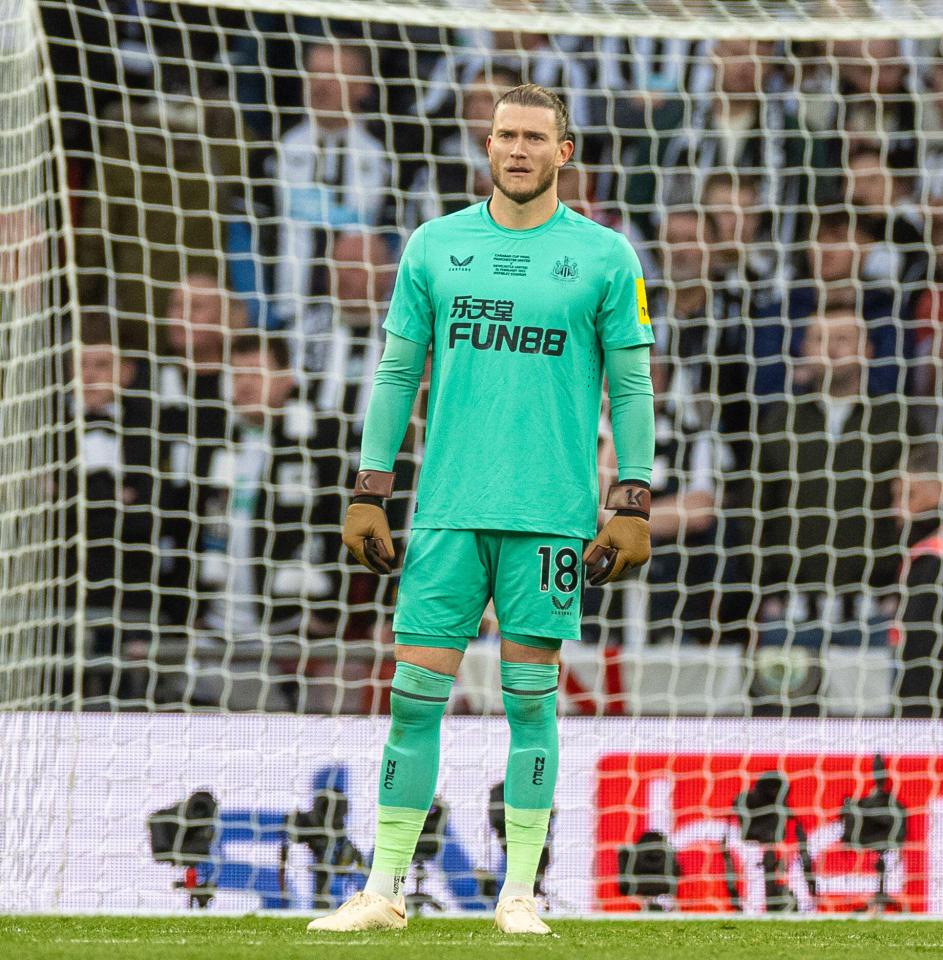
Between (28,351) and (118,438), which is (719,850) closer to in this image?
(28,351)

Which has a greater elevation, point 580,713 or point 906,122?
point 906,122

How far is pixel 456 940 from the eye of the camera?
9.25 feet

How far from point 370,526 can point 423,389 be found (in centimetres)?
346

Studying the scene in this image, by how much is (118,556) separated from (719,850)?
258cm

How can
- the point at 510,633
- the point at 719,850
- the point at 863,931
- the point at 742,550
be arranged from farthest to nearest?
1. the point at 742,550
2. the point at 719,850
3. the point at 863,931
4. the point at 510,633

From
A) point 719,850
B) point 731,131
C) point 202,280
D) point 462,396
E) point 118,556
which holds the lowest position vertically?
point 719,850

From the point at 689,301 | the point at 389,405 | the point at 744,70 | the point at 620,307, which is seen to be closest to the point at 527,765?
the point at 389,405

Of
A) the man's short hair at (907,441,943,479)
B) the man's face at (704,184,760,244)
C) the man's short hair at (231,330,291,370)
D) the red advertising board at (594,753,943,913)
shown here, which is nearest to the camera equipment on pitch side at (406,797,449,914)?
the red advertising board at (594,753,943,913)

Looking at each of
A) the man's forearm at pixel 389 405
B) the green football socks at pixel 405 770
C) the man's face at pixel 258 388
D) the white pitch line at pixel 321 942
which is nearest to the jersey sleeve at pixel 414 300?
the man's forearm at pixel 389 405

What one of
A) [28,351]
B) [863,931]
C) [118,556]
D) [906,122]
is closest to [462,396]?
[863,931]

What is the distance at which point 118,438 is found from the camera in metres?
5.97

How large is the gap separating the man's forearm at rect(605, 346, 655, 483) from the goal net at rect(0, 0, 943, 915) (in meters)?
2.08

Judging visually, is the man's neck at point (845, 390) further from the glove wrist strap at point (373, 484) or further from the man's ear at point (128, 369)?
the glove wrist strap at point (373, 484)

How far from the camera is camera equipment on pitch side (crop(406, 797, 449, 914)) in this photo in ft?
13.2
